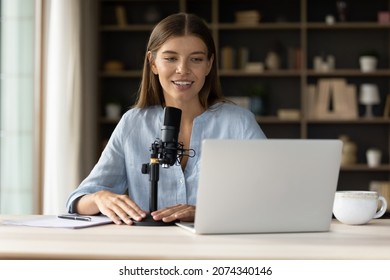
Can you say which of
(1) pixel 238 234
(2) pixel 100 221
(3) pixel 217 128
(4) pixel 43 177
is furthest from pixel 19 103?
(1) pixel 238 234

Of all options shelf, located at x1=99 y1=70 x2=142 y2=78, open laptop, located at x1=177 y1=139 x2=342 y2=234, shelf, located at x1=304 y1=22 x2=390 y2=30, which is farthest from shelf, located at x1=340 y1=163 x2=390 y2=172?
open laptop, located at x1=177 y1=139 x2=342 y2=234

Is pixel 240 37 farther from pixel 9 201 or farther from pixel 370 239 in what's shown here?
pixel 370 239

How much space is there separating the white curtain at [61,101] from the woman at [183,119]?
2.58m

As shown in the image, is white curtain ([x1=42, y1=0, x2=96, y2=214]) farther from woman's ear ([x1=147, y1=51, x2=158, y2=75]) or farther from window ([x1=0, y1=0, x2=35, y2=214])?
woman's ear ([x1=147, y1=51, x2=158, y2=75])

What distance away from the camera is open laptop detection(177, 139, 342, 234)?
1.44 m

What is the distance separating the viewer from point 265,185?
58.1 inches

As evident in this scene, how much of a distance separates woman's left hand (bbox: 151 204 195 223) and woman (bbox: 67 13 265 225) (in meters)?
0.31

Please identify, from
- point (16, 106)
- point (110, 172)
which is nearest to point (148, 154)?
point (110, 172)

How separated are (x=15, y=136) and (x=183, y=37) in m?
2.83

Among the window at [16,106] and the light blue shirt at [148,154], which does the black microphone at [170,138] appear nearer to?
the light blue shirt at [148,154]

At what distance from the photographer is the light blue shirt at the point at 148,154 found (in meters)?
2.21

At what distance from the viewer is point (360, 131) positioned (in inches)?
229

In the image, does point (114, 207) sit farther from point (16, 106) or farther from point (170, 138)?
point (16, 106)

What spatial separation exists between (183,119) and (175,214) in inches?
27.9
